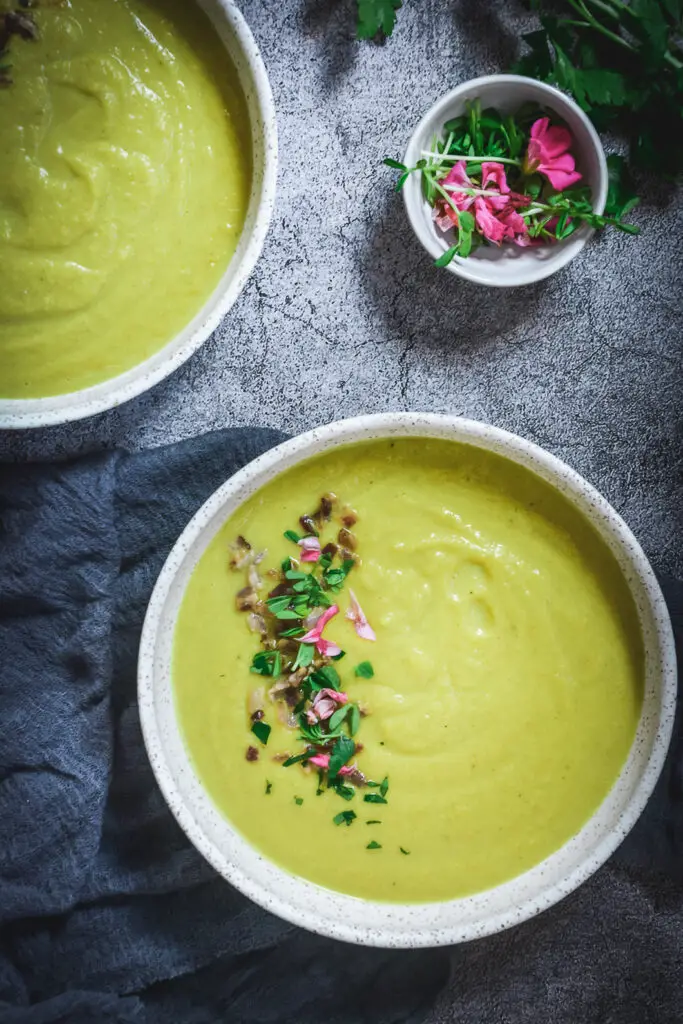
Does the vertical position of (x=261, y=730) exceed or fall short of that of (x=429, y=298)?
it falls short

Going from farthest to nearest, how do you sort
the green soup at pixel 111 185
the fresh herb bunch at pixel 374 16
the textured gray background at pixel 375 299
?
the textured gray background at pixel 375 299, the fresh herb bunch at pixel 374 16, the green soup at pixel 111 185

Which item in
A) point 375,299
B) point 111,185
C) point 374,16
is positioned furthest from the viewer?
point 375,299

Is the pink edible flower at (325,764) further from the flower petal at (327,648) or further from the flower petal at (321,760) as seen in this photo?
the flower petal at (327,648)

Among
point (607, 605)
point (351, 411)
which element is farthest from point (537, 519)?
point (351, 411)

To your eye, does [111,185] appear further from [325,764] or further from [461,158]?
[325,764]

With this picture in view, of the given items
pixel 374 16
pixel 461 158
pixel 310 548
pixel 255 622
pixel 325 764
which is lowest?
pixel 325 764

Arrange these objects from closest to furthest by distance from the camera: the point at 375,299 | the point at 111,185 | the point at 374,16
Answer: the point at 111,185 < the point at 374,16 < the point at 375,299

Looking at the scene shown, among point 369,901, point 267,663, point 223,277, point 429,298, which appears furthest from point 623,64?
point 369,901

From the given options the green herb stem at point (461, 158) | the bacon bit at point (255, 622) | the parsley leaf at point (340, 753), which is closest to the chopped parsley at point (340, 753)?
the parsley leaf at point (340, 753)
